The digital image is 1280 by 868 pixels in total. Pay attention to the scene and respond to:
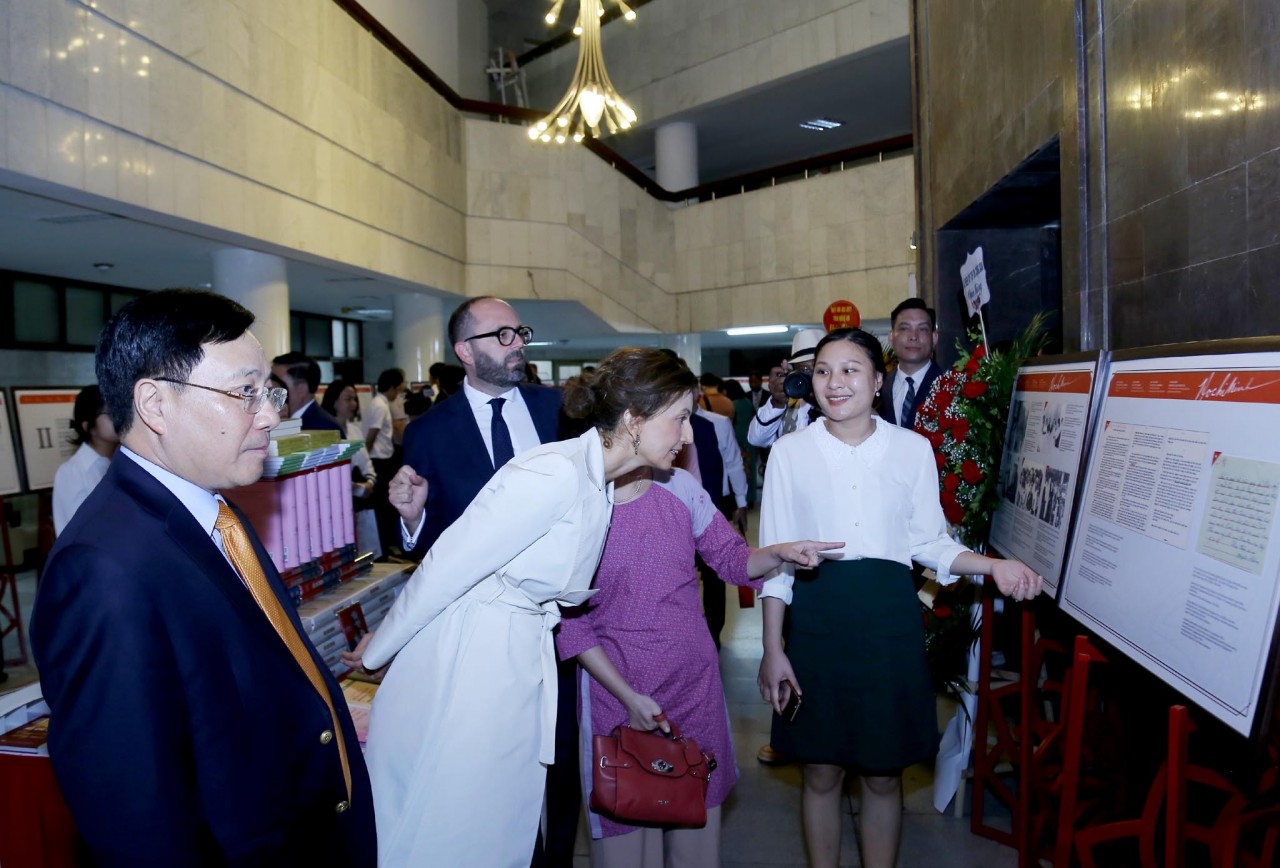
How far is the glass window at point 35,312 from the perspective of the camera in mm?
8984

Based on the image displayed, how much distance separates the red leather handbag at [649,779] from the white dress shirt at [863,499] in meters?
0.58

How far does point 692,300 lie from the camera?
14.5 meters

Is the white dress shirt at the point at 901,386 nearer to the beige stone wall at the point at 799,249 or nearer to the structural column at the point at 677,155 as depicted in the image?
the beige stone wall at the point at 799,249

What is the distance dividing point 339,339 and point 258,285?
310 inches

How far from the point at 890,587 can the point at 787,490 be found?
41 centimetres

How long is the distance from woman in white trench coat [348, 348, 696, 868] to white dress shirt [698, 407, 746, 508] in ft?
10.9

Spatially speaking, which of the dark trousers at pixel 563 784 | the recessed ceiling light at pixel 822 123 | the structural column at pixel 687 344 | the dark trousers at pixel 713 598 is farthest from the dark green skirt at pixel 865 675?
the recessed ceiling light at pixel 822 123

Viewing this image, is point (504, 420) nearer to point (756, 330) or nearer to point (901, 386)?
point (901, 386)

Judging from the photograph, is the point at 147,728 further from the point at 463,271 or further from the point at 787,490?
the point at 463,271

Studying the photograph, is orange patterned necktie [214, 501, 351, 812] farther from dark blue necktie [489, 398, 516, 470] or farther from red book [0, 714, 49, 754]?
dark blue necktie [489, 398, 516, 470]

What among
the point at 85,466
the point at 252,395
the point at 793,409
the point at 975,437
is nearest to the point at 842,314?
the point at 793,409

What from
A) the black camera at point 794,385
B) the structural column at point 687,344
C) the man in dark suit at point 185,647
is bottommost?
the man in dark suit at point 185,647

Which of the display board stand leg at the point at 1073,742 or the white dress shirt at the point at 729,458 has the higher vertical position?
the white dress shirt at the point at 729,458

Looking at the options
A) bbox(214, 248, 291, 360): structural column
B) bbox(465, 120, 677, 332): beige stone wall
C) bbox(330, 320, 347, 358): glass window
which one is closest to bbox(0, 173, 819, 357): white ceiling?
bbox(214, 248, 291, 360): structural column
